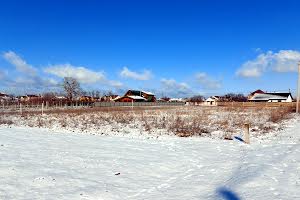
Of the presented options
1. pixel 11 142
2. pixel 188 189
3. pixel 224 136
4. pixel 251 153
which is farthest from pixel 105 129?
pixel 188 189

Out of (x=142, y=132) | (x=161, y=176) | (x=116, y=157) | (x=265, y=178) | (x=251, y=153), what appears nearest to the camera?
(x=265, y=178)

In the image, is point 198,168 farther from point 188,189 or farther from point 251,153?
point 251,153

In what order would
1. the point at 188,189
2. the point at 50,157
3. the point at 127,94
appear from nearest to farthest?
the point at 188,189 → the point at 50,157 → the point at 127,94

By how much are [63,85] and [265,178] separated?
3749 inches

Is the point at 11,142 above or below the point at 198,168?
above

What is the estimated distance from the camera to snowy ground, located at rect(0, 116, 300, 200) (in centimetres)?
680

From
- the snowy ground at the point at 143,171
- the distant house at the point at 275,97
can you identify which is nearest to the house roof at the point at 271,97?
the distant house at the point at 275,97

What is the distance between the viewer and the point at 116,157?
10539 mm

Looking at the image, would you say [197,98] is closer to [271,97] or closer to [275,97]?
[271,97]

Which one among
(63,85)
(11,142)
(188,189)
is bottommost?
(188,189)

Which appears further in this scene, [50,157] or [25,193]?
[50,157]

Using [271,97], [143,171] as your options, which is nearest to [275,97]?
[271,97]

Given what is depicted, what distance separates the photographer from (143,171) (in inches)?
358

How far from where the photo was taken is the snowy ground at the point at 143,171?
6.80m
